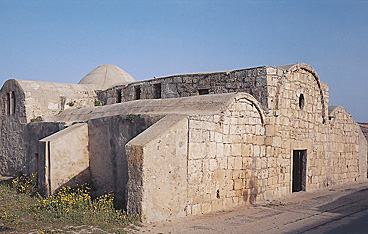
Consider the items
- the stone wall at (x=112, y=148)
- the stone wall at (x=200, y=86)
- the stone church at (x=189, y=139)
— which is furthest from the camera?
the stone wall at (x=200, y=86)

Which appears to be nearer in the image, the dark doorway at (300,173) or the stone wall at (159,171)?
the stone wall at (159,171)

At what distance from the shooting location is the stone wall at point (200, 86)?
32.4 feet

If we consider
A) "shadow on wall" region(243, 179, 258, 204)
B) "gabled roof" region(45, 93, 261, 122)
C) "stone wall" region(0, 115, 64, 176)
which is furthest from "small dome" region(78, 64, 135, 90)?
"shadow on wall" region(243, 179, 258, 204)

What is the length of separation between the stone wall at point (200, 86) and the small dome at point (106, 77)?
2.92 m

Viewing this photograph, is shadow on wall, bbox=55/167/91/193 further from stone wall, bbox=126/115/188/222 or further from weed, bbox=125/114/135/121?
stone wall, bbox=126/115/188/222

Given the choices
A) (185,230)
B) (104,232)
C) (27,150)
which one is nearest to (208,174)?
(185,230)

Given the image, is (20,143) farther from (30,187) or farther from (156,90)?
(156,90)

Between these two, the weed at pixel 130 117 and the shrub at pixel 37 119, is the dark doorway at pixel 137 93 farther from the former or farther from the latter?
the weed at pixel 130 117

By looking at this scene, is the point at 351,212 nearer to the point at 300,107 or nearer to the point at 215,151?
the point at 215,151

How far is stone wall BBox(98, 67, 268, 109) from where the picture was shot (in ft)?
32.4

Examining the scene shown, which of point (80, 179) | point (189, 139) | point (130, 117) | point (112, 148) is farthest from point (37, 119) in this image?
point (189, 139)

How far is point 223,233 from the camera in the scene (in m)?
6.07

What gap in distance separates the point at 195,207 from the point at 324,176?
265 inches

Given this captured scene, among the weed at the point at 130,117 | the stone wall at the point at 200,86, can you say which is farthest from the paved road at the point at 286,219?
the stone wall at the point at 200,86
